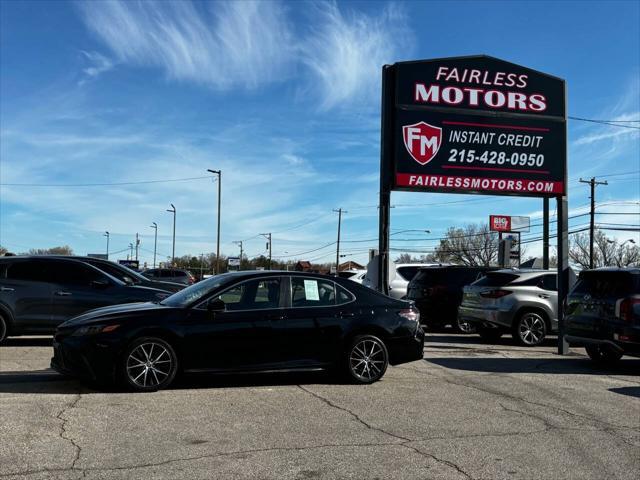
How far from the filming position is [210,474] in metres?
4.55

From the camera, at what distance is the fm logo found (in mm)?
13203

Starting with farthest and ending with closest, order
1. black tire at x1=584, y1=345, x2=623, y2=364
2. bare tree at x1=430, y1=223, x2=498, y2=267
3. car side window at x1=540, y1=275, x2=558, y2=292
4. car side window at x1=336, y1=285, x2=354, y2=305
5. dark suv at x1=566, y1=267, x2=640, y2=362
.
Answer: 1. bare tree at x1=430, y1=223, x2=498, y2=267
2. car side window at x1=540, y1=275, x2=558, y2=292
3. black tire at x1=584, y1=345, x2=623, y2=364
4. dark suv at x1=566, y1=267, x2=640, y2=362
5. car side window at x1=336, y1=285, x2=354, y2=305

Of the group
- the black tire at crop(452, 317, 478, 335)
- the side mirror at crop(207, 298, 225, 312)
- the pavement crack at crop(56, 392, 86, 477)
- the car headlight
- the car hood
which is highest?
the side mirror at crop(207, 298, 225, 312)

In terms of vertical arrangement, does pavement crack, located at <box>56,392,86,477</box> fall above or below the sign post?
below

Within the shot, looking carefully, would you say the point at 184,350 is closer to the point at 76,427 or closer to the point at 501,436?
the point at 76,427

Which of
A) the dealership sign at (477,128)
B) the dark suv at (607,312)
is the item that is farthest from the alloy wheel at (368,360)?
the dealership sign at (477,128)

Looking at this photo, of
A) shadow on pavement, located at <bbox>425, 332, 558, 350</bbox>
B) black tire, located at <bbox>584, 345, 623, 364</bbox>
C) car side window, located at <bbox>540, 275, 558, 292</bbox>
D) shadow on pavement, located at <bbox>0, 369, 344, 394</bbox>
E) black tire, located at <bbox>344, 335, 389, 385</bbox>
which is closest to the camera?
shadow on pavement, located at <bbox>0, 369, 344, 394</bbox>

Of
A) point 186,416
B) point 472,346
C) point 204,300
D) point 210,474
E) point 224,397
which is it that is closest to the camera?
point 210,474

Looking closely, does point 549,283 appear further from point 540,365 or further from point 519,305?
point 540,365

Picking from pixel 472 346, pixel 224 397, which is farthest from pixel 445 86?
pixel 224 397

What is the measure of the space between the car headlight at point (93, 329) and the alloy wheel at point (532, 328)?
9.28 metres

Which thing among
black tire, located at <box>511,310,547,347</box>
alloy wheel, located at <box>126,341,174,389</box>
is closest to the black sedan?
alloy wheel, located at <box>126,341,174,389</box>

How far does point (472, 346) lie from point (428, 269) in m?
3.25

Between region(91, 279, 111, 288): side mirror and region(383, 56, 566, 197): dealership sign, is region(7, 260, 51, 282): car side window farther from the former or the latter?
region(383, 56, 566, 197): dealership sign
